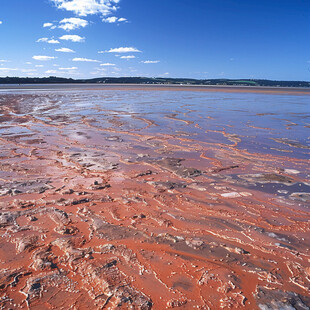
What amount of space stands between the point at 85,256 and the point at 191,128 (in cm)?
955

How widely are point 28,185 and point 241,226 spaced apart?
4211 millimetres

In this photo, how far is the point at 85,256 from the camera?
9.87 feet

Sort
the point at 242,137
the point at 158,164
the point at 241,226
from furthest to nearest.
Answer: the point at 242,137
the point at 158,164
the point at 241,226

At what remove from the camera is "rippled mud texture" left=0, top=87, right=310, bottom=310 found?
251cm

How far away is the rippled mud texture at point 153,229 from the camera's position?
98.8 inches

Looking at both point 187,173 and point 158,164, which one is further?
point 158,164

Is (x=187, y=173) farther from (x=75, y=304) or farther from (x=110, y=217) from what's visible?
(x=75, y=304)

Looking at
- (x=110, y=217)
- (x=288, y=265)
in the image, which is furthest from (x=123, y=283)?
(x=288, y=265)

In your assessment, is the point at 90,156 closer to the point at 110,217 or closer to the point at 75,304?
the point at 110,217

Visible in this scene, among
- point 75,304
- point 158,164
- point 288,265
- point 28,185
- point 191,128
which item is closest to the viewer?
point 75,304

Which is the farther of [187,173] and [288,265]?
[187,173]

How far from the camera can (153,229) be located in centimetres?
363

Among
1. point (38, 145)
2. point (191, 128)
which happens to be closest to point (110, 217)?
point (38, 145)

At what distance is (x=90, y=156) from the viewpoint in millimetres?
7129
